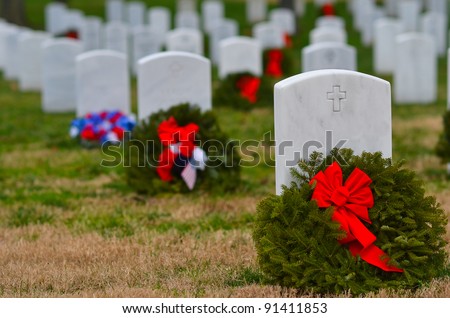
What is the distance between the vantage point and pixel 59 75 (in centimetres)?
1537

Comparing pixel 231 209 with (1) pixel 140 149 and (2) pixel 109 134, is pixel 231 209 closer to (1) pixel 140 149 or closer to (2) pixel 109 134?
(1) pixel 140 149

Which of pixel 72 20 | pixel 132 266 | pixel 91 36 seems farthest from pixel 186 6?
pixel 132 266

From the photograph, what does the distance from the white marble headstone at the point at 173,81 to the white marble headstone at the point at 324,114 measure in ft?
10.7

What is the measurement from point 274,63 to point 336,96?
13.0 m

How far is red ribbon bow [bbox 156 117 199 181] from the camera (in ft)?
28.7

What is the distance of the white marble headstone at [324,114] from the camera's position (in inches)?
223

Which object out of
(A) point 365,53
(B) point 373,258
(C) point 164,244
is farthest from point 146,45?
(B) point 373,258

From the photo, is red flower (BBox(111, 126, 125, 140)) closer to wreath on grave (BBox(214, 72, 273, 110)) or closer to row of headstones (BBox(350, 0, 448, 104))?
wreath on grave (BBox(214, 72, 273, 110))

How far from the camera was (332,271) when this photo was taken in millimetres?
5445

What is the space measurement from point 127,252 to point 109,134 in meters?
5.29

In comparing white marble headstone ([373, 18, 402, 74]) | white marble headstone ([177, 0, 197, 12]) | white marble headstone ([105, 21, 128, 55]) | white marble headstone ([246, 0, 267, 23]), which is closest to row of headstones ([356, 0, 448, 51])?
white marble headstone ([373, 18, 402, 74])

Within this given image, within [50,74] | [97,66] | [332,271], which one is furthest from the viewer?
[50,74]

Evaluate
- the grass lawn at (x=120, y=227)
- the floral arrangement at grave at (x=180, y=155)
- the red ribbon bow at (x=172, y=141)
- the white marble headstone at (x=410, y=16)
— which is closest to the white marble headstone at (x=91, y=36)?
the white marble headstone at (x=410, y=16)

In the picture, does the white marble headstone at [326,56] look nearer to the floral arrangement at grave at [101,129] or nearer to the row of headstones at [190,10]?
the floral arrangement at grave at [101,129]
